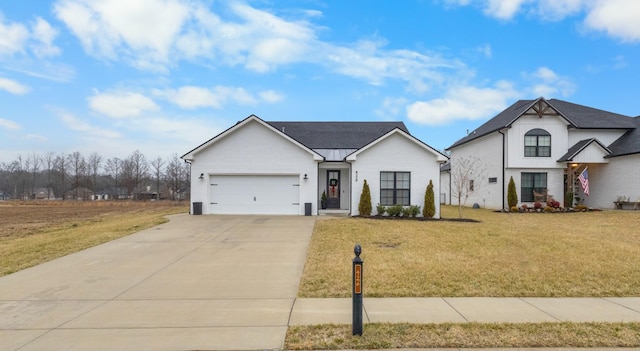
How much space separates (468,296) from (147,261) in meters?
7.24

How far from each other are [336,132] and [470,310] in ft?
59.7

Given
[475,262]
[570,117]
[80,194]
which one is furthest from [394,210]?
[80,194]

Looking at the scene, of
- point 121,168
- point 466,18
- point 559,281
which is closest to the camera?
point 559,281

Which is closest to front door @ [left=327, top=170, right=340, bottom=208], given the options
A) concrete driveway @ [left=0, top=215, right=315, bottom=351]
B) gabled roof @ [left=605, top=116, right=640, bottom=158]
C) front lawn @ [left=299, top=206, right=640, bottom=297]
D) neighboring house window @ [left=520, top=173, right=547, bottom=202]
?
front lawn @ [left=299, top=206, right=640, bottom=297]

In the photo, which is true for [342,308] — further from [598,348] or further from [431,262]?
[431,262]

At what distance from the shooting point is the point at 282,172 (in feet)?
58.3

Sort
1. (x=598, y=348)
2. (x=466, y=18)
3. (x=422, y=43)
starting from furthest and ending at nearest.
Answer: (x=422, y=43), (x=466, y=18), (x=598, y=348)

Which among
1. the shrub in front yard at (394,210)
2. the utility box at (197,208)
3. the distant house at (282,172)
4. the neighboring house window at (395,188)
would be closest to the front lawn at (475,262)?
the shrub in front yard at (394,210)

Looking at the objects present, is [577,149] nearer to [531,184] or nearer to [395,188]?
[531,184]

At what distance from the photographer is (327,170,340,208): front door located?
65.1ft

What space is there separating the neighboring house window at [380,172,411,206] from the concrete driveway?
27.6 feet

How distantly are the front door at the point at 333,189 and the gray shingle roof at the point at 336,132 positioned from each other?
6.25 feet

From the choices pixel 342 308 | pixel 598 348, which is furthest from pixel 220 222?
pixel 598 348

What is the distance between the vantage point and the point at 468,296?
225 inches
